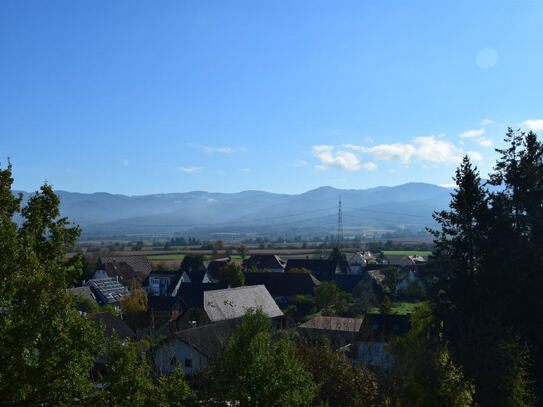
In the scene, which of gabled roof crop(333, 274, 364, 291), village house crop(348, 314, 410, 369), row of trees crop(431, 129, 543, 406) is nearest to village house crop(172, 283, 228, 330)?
village house crop(348, 314, 410, 369)

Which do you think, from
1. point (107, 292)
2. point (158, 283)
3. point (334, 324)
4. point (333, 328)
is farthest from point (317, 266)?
point (333, 328)

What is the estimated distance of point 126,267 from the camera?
252ft

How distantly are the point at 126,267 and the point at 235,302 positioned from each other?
38.5 m

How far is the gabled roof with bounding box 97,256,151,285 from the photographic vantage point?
72.8 m

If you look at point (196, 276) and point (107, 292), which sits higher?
point (107, 292)

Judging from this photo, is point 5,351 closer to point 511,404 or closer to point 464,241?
point 511,404

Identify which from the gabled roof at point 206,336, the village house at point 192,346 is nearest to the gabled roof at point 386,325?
the gabled roof at point 206,336

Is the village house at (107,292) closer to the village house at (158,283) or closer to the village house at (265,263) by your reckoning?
the village house at (158,283)

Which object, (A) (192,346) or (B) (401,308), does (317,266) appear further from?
(A) (192,346)

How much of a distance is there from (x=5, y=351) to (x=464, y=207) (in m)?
23.9

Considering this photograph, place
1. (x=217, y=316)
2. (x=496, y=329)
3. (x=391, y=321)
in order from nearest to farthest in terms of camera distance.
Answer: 1. (x=496, y=329)
2. (x=391, y=321)
3. (x=217, y=316)

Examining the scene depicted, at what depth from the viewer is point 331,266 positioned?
7881 cm

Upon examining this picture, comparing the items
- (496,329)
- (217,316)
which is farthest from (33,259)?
(217,316)

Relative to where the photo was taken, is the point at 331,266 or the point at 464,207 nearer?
the point at 464,207
